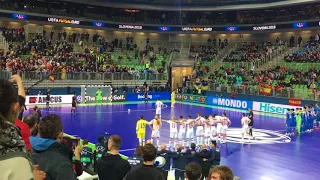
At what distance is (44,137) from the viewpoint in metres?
3.96

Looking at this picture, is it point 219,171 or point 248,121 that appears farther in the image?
point 248,121

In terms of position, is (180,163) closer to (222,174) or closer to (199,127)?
→ (199,127)

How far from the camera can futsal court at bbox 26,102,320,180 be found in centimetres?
1541

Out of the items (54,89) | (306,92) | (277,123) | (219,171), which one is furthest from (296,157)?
(54,89)

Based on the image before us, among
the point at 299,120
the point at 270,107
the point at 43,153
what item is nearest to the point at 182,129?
the point at 299,120

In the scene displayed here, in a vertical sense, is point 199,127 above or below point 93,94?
below

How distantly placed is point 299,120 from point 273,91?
12.3 metres

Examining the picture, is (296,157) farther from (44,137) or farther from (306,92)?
(306,92)

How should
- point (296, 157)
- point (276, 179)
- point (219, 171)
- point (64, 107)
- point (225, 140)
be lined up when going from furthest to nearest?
point (64, 107) → point (225, 140) → point (296, 157) → point (276, 179) → point (219, 171)

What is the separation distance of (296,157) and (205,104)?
26893mm

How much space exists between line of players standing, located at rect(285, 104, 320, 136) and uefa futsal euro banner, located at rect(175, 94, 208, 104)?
18.5 metres

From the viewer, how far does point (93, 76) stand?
42688mm

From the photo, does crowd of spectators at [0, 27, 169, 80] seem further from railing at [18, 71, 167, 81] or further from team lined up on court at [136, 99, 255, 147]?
team lined up on court at [136, 99, 255, 147]

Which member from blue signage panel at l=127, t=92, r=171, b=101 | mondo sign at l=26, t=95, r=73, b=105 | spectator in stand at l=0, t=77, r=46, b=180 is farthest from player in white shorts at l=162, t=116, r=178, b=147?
blue signage panel at l=127, t=92, r=171, b=101
